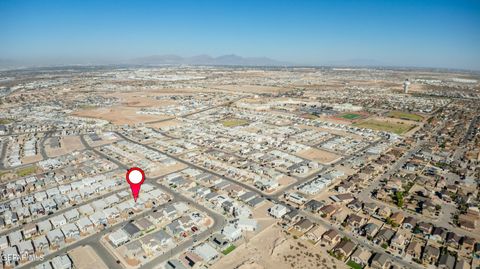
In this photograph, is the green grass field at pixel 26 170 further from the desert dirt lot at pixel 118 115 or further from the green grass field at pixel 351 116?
the green grass field at pixel 351 116

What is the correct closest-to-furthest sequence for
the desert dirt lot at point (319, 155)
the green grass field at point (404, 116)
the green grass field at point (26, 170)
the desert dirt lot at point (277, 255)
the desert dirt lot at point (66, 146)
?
the desert dirt lot at point (277, 255), the green grass field at point (26, 170), the desert dirt lot at point (319, 155), the desert dirt lot at point (66, 146), the green grass field at point (404, 116)

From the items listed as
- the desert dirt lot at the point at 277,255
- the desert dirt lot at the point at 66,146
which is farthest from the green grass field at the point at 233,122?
the desert dirt lot at the point at 277,255

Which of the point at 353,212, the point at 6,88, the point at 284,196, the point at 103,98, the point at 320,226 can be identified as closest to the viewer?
the point at 320,226

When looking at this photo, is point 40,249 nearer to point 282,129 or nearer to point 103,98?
point 282,129

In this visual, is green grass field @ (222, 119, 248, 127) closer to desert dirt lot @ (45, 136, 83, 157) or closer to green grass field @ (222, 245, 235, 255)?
desert dirt lot @ (45, 136, 83, 157)

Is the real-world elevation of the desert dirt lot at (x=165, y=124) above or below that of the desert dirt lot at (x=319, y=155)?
above

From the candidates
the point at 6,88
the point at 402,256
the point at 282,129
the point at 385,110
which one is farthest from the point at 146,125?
the point at 6,88
